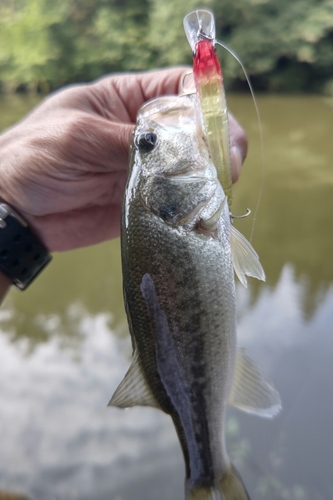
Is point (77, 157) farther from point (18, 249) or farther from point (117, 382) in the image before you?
point (117, 382)

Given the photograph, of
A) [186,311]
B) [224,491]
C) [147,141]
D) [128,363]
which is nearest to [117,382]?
[128,363]

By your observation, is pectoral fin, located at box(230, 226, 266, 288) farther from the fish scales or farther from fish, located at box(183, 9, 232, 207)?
fish, located at box(183, 9, 232, 207)

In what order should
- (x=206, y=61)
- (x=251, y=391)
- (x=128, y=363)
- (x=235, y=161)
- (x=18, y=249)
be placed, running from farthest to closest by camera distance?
(x=128, y=363)
(x=18, y=249)
(x=235, y=161)
(x=251, y=391)
(x=206, y=61)

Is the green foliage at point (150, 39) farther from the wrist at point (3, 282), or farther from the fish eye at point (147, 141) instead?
the fish eye at point (147, 141)

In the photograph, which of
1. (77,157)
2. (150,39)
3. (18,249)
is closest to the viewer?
(77,157)

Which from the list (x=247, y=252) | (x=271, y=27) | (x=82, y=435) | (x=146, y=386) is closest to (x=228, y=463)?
(x=146, y=386)

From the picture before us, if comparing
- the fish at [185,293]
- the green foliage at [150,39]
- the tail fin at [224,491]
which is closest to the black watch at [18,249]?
the fish at [185,293]

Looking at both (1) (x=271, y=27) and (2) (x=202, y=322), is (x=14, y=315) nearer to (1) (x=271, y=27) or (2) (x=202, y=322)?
(2) (x=202, y=322)
